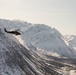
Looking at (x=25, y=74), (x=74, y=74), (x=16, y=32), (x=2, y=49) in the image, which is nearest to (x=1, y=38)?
(x=2, y=49)

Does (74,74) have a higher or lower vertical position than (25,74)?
lower

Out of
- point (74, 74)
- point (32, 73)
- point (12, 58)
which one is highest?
point (12, 58)

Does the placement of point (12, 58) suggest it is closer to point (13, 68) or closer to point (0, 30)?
point (13, 68)

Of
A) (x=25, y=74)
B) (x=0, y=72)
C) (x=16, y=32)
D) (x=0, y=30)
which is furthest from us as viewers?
(x=0, y=30)

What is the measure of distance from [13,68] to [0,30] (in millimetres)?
46059

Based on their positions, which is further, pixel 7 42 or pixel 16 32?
pixel 7 42

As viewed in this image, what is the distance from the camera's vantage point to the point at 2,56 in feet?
359

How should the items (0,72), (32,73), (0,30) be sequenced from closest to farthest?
1. (0,72)
2. (32,73)
3. (0,30)

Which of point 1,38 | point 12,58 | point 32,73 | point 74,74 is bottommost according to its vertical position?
point 74,74

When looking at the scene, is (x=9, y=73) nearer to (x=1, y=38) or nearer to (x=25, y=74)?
(x=25, y=74)

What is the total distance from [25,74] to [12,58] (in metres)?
18.0

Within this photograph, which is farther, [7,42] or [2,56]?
[7,42]

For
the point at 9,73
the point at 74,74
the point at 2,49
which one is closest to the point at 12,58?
the point at 2,49

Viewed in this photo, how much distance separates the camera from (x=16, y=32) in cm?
2850
